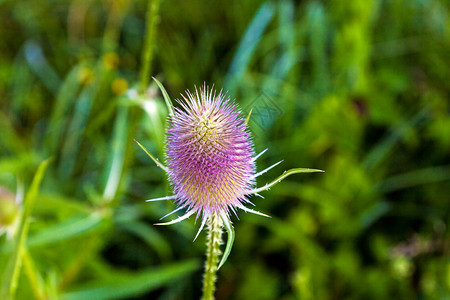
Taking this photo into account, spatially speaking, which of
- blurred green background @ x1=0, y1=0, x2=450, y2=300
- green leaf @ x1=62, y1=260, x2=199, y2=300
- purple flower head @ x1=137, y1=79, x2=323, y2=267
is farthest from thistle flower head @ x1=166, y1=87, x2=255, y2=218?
green leaf @ x1=62, y1=260, x2=199, y2=300

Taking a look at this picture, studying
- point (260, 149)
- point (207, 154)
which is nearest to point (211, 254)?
point (207, 154)

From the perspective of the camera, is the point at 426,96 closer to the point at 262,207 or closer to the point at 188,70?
the point at 262,207

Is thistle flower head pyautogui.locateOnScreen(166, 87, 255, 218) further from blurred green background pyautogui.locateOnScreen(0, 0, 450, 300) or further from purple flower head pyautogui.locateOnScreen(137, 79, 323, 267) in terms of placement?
blurred green background pyautogui.locateOnScreen(0, 0, 450, 300)

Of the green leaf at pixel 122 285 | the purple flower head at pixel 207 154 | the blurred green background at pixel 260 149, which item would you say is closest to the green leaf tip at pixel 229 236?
the purple flower head at pixel 207 154

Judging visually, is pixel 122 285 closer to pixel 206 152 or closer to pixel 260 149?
pixel 260 149

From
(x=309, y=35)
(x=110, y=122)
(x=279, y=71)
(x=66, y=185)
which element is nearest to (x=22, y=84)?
(x=110, y=122)
